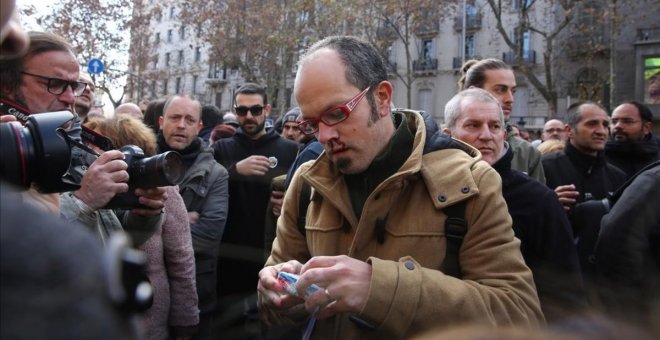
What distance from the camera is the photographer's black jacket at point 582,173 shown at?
4324mm

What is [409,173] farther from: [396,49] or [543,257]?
[396,49]

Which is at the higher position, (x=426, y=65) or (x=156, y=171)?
(x=426, y=65)

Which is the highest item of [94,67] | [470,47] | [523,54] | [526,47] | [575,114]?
[470,47]

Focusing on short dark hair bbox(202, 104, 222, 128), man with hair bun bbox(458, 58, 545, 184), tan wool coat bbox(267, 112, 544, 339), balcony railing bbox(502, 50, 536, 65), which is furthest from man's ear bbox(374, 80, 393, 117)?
balcony railing bbox(502, 50, 536, 65)

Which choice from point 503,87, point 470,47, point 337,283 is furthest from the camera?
point 470,47

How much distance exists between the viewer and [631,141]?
525cm

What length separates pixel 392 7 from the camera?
2530cm

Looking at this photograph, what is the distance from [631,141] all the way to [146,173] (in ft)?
15.0

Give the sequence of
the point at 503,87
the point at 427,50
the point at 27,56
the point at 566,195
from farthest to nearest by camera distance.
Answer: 1. the point at 427,50
2. the point at 503,87
3. the point at 566,195
4. the point at 27,56

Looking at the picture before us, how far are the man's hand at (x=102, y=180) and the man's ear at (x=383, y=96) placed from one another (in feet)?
3.19

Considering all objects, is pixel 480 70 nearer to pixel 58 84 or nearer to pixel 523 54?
pixel 58 84

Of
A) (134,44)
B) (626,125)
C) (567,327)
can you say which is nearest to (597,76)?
(134,44)

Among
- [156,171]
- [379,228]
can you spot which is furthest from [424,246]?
[156,171]

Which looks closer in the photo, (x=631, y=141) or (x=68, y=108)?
(x=68, y=108)
